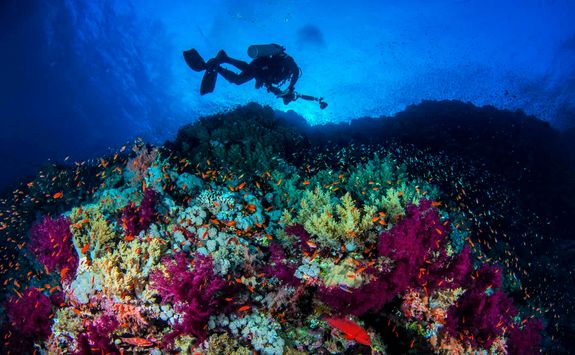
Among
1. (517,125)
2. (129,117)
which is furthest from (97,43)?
(517,125)

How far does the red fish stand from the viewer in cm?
364

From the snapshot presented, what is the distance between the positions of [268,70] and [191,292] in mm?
13050

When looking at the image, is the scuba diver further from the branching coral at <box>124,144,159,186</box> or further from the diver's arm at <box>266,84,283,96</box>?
the branching coral at <box>124,144,159,186</box>

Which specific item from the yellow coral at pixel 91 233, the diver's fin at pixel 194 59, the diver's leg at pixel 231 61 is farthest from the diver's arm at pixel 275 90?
the yellow coral at pixel 91 233

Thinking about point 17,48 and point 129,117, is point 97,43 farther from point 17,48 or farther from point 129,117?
point 129,117

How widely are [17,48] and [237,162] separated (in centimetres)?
4507

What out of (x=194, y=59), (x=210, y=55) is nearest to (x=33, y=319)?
(x=194, y=59)

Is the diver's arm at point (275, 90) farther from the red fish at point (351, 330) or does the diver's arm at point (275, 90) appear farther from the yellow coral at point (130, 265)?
the red fish at point (351, 330)

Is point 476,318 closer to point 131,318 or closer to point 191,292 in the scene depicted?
point 191,292

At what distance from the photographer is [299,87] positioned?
54.4m

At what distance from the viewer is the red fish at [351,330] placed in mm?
3641

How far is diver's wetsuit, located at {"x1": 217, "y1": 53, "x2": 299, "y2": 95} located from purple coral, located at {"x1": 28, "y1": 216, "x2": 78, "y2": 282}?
1109cm

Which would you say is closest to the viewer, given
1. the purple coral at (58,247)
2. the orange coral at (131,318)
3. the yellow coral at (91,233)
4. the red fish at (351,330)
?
the red fish at (351,330)

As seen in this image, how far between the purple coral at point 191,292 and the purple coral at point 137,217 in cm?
122
